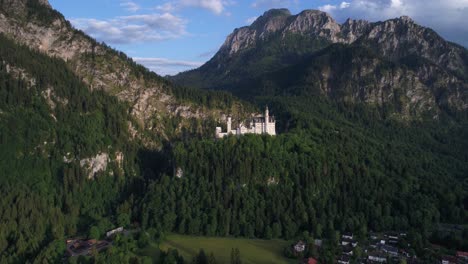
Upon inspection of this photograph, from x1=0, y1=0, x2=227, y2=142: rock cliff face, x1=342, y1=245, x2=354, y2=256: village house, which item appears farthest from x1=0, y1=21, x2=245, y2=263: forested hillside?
x1=342, y1=245, x2=354, y2=256: village house

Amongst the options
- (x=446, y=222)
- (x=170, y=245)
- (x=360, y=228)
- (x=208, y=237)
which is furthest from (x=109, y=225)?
(x=446, y=222)

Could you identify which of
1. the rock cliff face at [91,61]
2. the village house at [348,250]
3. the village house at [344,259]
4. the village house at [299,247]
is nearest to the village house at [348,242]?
the village house at [348,250]

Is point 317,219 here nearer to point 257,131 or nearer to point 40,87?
point 257,131

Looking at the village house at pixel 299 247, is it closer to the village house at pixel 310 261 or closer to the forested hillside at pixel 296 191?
the village house at pixel 310 261

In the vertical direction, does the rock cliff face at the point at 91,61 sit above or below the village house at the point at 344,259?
above

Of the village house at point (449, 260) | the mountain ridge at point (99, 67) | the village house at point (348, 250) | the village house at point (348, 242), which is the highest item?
the mountain ridge at point (99, 67)

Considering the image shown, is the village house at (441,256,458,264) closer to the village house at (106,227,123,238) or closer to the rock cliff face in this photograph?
the village house at (106,227,123,238)

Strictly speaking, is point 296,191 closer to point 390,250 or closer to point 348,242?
point 348,242

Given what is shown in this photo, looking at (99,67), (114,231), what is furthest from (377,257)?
(99,67)
